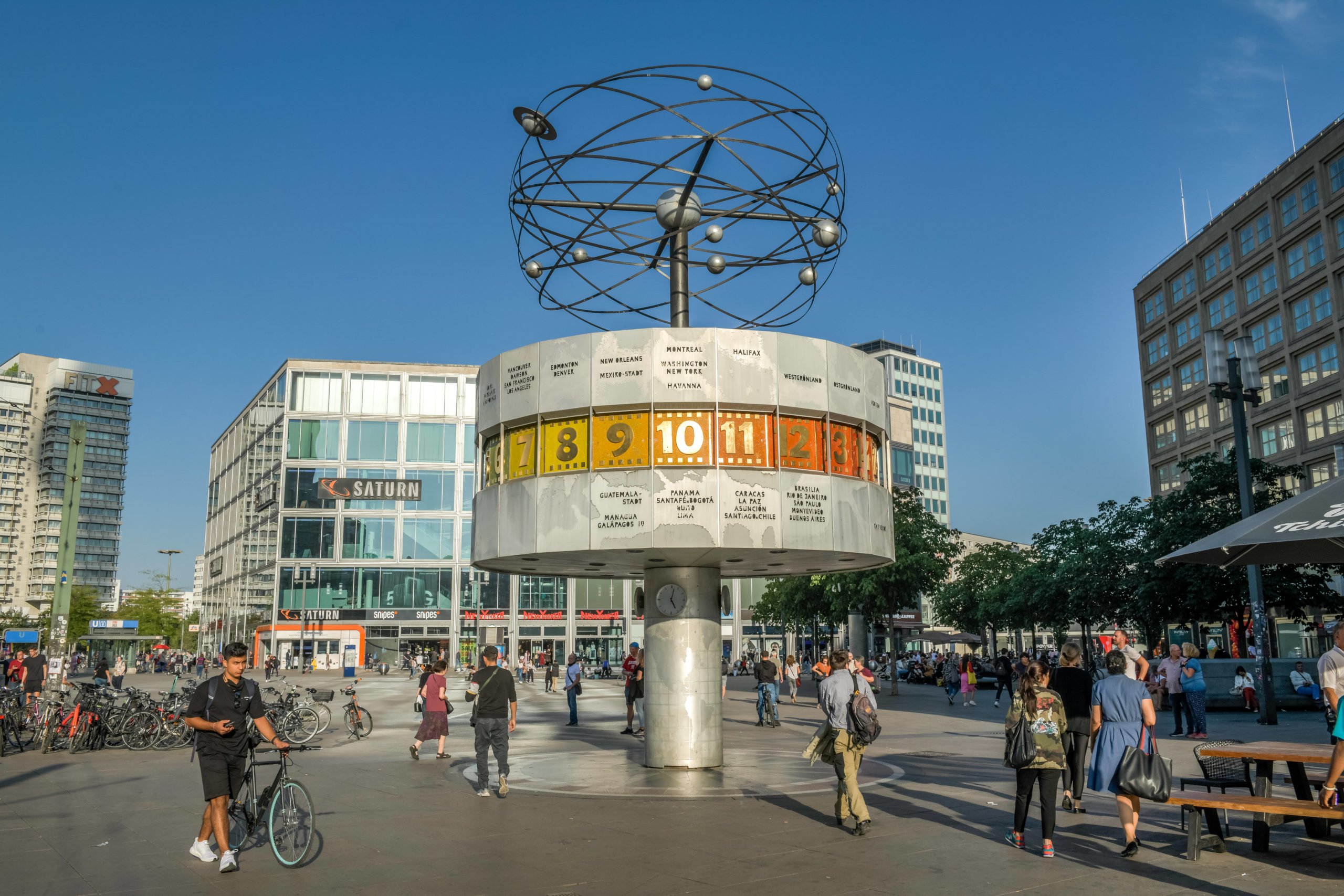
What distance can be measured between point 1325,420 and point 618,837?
56.1 m

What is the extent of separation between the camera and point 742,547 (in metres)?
15.5

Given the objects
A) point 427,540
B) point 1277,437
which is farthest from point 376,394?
point 1277,437

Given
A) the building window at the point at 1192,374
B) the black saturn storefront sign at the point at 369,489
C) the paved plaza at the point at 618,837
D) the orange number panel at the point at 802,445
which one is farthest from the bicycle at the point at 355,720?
the building window at the point at 1192,374

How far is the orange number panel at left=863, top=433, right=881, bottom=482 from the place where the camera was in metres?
17.3

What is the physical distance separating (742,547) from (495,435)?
494cm

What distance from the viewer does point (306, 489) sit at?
79000 mm

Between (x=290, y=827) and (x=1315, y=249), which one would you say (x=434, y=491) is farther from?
(x=290, y=827)

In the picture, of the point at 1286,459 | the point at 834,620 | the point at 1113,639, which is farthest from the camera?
the point at 1286,459

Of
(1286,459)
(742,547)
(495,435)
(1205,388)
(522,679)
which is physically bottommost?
(522,679)

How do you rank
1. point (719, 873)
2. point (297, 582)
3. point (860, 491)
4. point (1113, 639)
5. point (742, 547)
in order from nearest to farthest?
point (719, 873) → point (1113, 639) → point (742, 547) → point (860, 491) → point (297, 582)

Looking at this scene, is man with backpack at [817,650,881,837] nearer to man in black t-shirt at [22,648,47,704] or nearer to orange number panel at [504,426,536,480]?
orange number panel at [504,426,536,480]

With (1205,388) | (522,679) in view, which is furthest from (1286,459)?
(522,679)

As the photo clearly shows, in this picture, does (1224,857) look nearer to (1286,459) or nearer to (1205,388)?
(1286,459)

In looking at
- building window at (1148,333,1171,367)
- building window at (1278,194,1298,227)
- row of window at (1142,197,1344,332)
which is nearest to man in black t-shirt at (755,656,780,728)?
row of window at (1142,197,1344,332)
